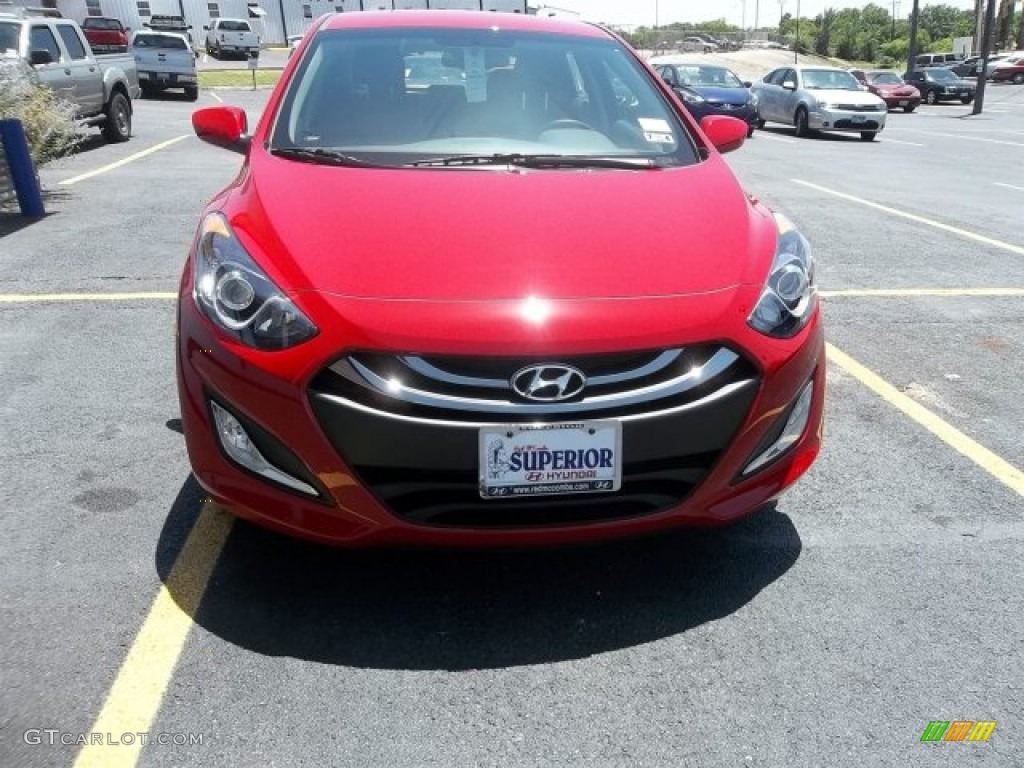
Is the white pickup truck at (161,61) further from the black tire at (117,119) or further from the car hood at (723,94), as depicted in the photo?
the car hood at (723,94)

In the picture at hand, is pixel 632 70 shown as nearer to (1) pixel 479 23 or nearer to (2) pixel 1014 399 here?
(1) pixel 479 23

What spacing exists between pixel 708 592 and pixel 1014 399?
239cm

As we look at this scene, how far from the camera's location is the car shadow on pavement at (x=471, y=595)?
240 centimetres

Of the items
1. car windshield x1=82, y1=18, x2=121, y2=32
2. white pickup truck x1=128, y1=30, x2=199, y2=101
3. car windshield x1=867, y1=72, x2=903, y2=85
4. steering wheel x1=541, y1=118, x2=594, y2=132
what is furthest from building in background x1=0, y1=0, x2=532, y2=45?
steering wheel x1=541, y1=118, x2=594, y2=132

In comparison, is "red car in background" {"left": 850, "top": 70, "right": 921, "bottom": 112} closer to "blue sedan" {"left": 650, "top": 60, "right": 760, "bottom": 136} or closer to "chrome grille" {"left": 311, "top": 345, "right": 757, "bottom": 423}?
"blue sedan" {"left": 650, "top": 60, "right": 760, "bottom": 136}

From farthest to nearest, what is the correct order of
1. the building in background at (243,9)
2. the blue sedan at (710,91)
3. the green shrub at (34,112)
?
1. the building in background at (243,9)
2. the blue sedan at (710,91)
3. the green shrub at (34,112)

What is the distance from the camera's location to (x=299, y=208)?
274 cm

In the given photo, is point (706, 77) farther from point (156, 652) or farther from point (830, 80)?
point (156, 652)

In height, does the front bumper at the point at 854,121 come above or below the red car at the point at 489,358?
below

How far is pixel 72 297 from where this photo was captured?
5457 mm

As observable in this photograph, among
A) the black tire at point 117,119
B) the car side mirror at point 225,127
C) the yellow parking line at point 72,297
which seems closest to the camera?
the car side mirror at point 225,127

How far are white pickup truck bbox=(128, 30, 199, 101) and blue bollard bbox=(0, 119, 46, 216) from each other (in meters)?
18.2

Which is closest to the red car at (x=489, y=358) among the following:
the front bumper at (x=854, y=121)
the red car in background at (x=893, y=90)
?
the front bumper at (x=854, y=121)

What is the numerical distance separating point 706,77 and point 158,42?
1475cm
